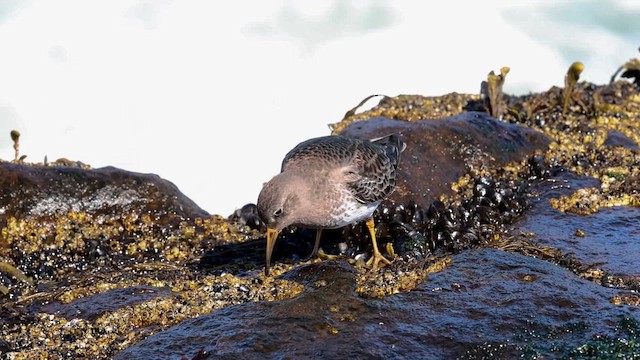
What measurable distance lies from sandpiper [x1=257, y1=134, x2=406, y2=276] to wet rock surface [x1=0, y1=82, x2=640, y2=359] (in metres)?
0.38

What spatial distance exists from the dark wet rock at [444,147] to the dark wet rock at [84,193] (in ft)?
6.81

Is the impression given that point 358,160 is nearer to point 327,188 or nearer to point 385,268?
point 327,188

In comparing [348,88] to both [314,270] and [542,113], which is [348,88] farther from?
[314,270]

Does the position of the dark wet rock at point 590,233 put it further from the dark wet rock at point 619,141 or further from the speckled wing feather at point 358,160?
the speckled wing feather at point 358,160

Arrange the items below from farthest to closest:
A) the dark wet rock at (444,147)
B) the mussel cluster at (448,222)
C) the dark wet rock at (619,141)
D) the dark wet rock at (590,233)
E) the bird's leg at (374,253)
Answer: the dark wet rock at (619,141) < the dark wet rock at (444,147) < the mussel cluster at (448,222) < the bird's leg at (374,253) < the dark wet rock at (590,233)

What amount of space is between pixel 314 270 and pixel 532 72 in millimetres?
13703

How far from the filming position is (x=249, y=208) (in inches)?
316

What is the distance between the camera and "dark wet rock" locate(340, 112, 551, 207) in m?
7.79

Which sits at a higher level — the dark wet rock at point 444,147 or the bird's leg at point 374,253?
the dark wet rock at point 444,147

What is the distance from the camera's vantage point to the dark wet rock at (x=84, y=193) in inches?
286

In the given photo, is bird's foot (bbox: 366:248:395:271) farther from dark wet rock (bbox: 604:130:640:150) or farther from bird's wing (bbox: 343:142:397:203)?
dark wet rock (bbox: 604:130:640:150)

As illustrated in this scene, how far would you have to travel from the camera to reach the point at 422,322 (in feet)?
15.1

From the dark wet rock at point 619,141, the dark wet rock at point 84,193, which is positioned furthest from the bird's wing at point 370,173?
the dark wet rock at point 619,141

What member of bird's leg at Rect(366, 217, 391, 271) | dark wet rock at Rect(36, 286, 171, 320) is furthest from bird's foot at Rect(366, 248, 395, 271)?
dark wet rock at Rect(36, 286, 171, 320)
